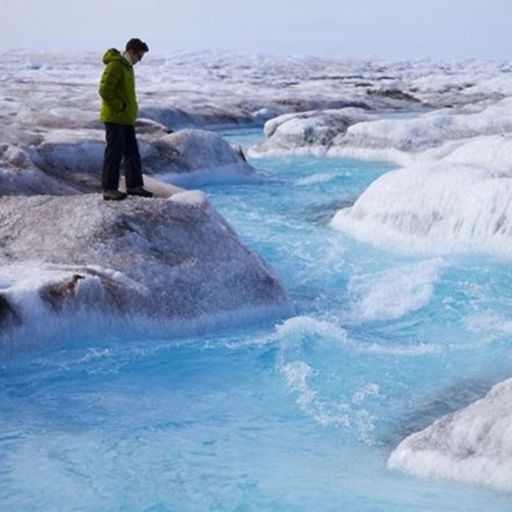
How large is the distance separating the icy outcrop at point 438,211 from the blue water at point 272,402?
62.2 inches

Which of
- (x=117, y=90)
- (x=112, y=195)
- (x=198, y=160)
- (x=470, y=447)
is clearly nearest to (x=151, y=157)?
(x=198, y=160)

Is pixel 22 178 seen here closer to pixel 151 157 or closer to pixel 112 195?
pixel 112 195

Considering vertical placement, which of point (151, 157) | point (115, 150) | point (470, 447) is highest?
point (115, 150)

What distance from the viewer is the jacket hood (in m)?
11.3

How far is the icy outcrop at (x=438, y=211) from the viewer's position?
50.7 feet

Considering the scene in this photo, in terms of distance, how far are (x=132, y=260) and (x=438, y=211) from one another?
7184 mm

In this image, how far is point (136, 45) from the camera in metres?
11.4

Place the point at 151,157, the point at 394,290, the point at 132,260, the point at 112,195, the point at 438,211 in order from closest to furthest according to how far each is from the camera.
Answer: the point at 132,260 → the point at 112,195 → the point at 394,290 → the point at 438,211 → the point at 151,157

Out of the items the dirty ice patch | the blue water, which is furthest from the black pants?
the dirty ice patch

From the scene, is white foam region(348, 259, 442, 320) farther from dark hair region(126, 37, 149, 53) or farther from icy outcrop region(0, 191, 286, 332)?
dark hair region(126, 37, 149, 53)

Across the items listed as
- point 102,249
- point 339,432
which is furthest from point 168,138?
point 339,432

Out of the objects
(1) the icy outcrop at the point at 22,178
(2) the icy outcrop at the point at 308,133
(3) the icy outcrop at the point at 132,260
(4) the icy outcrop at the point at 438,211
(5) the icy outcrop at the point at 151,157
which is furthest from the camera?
(2) the icy outcrop at the point at 308,133

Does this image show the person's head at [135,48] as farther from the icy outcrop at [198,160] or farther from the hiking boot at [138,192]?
the icy outcrop at [198,160]

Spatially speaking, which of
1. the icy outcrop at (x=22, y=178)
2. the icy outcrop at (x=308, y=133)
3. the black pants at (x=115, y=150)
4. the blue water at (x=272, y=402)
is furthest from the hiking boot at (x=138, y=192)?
the icy outcrop at (x=308, y=133)
